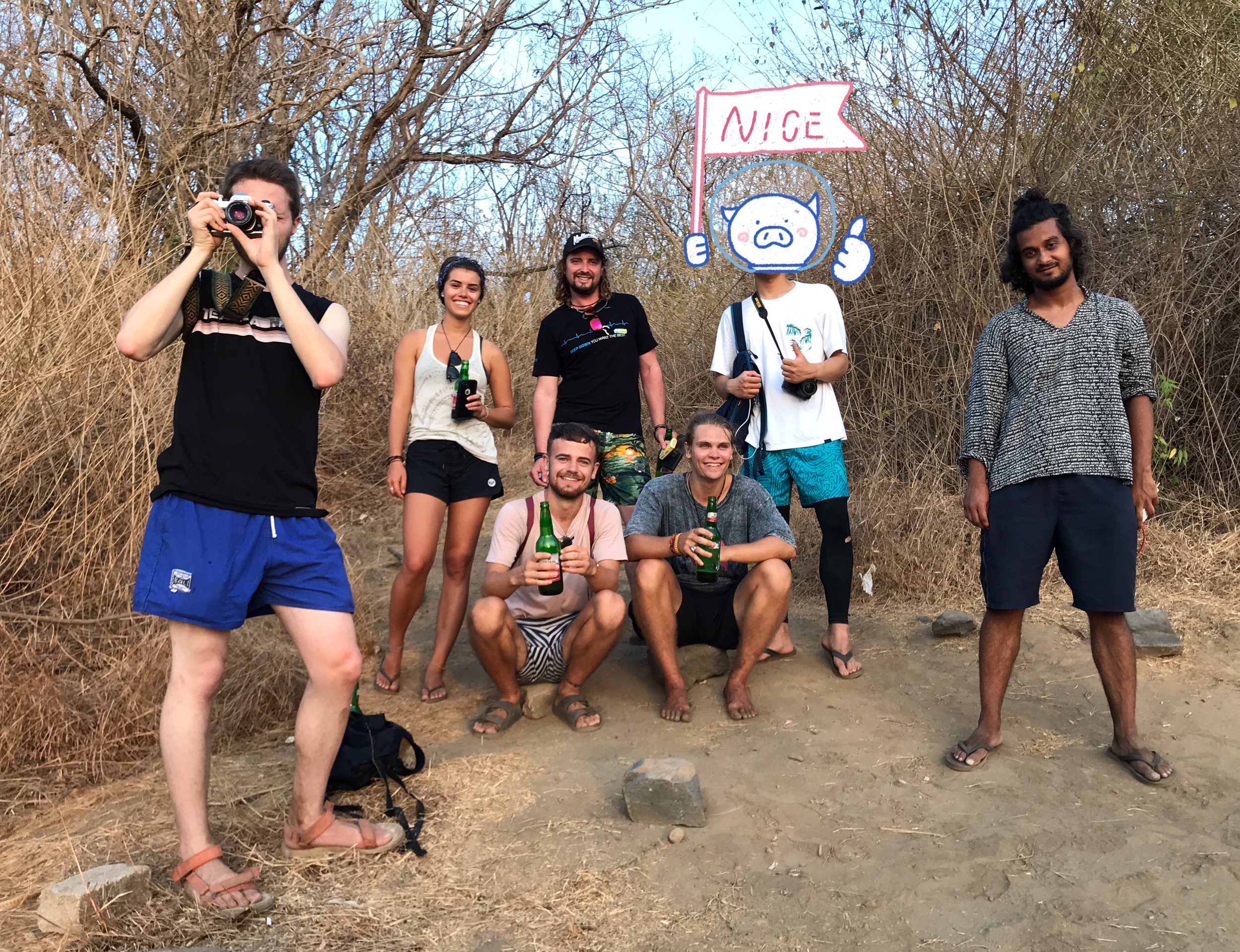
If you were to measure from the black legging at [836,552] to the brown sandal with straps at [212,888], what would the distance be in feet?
8.88

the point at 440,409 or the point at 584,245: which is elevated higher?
the point at 584,245

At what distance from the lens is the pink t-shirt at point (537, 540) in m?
4.38

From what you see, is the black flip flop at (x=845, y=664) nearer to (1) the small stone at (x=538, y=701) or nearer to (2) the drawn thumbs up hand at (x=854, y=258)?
(1) the small stone at (x=538, y=701)

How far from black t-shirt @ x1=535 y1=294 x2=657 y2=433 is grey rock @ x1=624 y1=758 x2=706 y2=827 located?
185 cm

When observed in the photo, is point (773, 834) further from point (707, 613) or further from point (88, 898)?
point (88, 898)

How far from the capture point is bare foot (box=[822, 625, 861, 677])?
15.5ft

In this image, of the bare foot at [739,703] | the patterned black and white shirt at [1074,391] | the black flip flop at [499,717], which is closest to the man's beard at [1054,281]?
the patterned black and white shirt at [1074,391]

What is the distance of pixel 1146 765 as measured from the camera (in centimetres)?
361

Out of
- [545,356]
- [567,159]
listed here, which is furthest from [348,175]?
[545,356]

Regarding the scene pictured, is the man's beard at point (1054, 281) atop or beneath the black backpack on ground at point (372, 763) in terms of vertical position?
atop

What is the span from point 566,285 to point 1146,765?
125 inches

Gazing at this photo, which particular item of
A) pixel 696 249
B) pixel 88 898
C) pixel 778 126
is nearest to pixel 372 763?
pixel 88 898

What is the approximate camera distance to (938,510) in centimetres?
614

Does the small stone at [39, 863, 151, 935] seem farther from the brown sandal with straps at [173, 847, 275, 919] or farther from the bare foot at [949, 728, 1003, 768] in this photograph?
the bare foot at [949, 728, 1003, 768]
